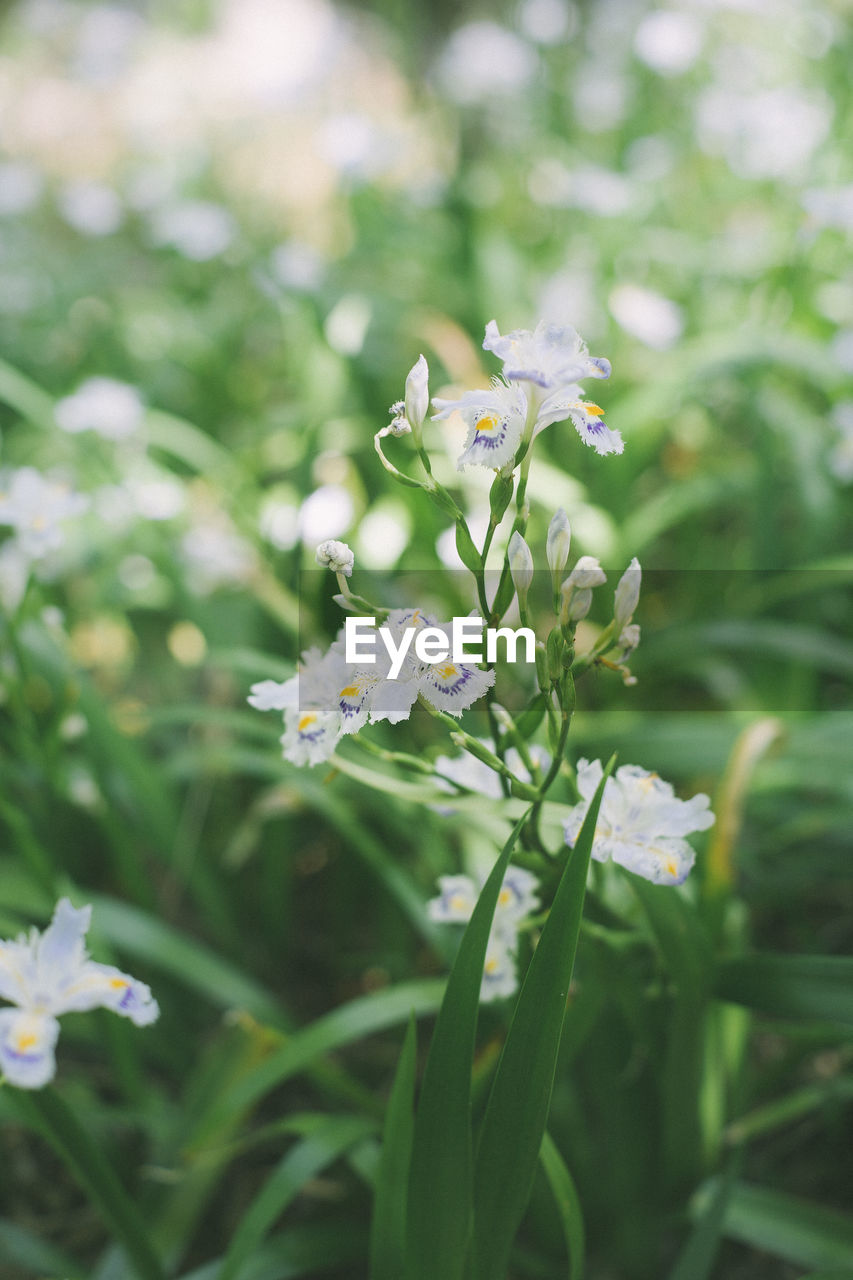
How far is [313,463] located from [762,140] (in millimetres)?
1696

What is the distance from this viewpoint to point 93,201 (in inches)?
116

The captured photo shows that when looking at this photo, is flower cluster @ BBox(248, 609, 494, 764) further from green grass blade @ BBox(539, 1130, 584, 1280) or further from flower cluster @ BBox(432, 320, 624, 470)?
green grass blade @ BBox(539, 1130, 584, 1280)

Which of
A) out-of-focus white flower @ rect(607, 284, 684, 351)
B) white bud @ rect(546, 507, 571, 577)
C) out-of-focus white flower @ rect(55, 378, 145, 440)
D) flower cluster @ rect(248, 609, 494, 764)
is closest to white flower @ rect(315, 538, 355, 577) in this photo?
flower cluster @ rect(248, 609, 494, 764)

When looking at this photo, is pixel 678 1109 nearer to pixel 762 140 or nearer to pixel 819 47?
pixel 762 140

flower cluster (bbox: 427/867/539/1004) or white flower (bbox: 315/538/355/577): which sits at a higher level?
white flower (bbox: 315/538/355/577)

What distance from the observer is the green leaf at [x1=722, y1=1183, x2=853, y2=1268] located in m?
1.03

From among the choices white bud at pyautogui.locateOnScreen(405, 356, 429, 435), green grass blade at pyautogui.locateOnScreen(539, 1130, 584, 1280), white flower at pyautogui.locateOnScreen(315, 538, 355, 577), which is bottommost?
green grass blade at pyautogui.locateOnScreen(539, 1130, 584, 1280)

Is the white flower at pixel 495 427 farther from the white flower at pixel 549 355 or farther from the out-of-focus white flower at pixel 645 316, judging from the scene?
the out-of-focus white flower at pixel 645 316

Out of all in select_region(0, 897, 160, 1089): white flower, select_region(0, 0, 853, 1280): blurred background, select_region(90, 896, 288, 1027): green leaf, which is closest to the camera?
select_region(0, 897, 160, 1089): white flower

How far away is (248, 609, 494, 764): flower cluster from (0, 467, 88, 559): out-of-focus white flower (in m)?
0.61

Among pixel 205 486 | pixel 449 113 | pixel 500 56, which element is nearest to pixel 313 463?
pixel 205 486

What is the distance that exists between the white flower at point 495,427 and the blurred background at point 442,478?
0.65 m

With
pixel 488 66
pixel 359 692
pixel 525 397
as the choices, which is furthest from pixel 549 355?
pixel 488 66

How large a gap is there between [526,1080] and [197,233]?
2.60 meters
